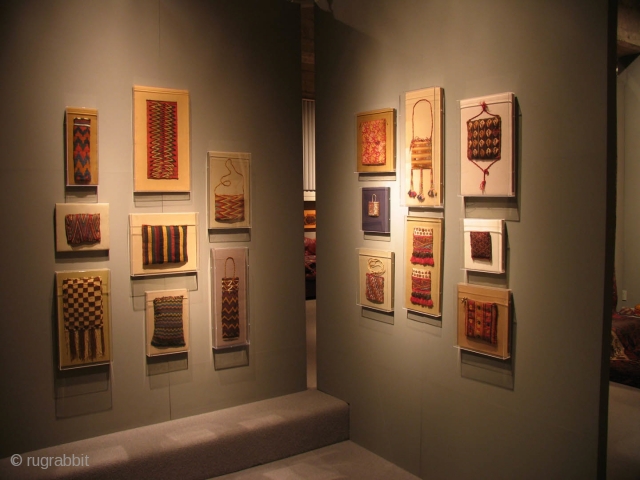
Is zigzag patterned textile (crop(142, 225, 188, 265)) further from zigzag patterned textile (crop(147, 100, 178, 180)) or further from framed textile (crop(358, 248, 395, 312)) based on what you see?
framed textile (crop(358, 248, 395, 312))

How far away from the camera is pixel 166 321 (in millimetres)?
3158

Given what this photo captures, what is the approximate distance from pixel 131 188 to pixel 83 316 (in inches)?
27.9

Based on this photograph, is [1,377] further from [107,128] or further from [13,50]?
[13,50]

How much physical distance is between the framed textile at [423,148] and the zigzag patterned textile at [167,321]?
4.55 ft

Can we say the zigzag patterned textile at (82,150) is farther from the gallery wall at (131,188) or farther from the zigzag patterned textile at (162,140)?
the zigzag patterned textile at (162,140)

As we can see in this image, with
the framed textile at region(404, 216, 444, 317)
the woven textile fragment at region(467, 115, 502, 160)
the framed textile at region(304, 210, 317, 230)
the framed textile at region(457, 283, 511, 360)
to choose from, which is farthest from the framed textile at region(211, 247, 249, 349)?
the framed textile at region(304, 210, 317, 230)

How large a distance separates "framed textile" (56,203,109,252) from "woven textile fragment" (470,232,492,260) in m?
1.84

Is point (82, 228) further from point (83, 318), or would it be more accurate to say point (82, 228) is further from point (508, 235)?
point (508, 235)

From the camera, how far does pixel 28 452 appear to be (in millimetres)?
2838

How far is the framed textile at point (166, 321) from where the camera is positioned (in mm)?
3133

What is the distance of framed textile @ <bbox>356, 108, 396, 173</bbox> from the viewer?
10.2 feet

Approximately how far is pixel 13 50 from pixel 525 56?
2.37 meters

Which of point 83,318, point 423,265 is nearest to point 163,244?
point 83,318

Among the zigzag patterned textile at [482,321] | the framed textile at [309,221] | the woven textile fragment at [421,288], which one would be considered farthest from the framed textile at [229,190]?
the framed textile at [309,221]
